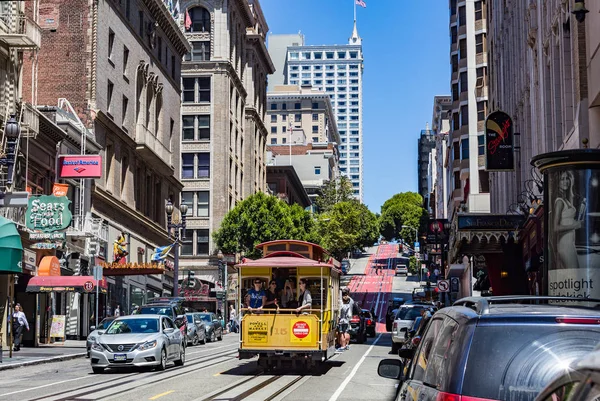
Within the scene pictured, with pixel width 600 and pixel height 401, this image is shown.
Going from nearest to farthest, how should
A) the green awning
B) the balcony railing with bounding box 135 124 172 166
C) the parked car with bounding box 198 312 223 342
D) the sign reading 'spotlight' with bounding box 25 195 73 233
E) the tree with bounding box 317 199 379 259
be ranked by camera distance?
the green awning → the sign reading 'spotlight' with bounding box 25 195 73 233 → the parked car with bounding box 198 312 223 342 → the balcony railing with bounding box 135 124 172 166 → the tree with bounding box 317 199 379 259

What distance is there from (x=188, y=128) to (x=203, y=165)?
381 cm

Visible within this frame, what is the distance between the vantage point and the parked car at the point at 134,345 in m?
23.2

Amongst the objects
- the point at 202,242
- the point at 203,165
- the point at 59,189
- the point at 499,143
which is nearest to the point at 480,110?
the point at 203,165

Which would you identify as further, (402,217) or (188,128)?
(402,217)

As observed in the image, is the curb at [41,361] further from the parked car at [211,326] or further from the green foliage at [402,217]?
the green foliage at [402,217]

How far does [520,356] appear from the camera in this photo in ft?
17.4

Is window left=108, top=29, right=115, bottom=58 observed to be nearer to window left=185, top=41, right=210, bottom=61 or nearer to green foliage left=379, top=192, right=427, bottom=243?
window left=185, top=41, right=210, bottom=61

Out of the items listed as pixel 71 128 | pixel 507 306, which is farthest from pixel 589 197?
pixel 71 128

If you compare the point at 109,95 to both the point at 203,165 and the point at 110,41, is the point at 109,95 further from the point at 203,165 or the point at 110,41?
the point at 203,165

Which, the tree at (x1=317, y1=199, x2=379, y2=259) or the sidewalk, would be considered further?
the tree at (x1=317, y1=199, x2=379, y2=259)

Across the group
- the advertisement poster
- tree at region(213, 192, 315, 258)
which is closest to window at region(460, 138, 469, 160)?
tree at region(213, 192, 315, 258)

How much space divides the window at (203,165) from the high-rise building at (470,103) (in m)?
21.8

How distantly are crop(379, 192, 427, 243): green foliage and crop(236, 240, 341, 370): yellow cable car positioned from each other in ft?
445

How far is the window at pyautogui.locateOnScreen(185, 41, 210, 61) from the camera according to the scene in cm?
8525
